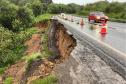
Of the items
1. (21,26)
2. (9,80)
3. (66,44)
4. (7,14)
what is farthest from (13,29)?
(66,44)

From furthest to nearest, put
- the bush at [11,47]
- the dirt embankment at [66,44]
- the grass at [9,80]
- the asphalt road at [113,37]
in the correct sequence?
1. the bush at [11,47]
2. the grass at [9,80]
3. the dirt embankment at [66,44]
4. the asphalt road at [113,37]

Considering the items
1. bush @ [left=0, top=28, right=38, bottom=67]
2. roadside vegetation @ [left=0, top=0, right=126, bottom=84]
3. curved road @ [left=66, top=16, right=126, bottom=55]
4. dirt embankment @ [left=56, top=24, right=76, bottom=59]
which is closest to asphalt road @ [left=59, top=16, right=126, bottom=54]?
curved road @ [left=66, top=16, right=126, bottom=55]

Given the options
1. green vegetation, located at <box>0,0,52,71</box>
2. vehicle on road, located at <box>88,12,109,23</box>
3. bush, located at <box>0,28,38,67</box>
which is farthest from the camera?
vehicle on road, located at <box>88,12,109,23</box>

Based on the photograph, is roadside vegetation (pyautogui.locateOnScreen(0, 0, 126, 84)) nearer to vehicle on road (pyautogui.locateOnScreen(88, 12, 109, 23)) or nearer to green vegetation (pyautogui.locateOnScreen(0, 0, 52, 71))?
green vegetation (pyautogui.locateOnScreen(0, 0, 52, 71))

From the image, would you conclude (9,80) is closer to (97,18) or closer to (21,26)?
(97,18)

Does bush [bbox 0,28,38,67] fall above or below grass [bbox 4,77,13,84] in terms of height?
below

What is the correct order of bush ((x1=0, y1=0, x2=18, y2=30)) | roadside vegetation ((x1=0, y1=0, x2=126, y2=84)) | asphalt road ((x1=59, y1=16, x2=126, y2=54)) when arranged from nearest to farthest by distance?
asphalt road ((x1=59, y1=16, x2=126, y2=54)) → roadside vegetation ((x1=0, y1=0, x2=126, y2=84)) → bush ((x1=0, y1=0, x2=18, y2=30))

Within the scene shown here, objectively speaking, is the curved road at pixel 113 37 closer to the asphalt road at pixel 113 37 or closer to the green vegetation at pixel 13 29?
the asphalt road at pixel 113 37

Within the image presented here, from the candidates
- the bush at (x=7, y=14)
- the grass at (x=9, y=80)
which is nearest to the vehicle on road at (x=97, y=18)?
the grass at (x=9, y=80)

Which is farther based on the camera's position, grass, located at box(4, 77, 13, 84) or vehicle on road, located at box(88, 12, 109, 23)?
vehicle on road, located at box(88, 12, 109, 23)

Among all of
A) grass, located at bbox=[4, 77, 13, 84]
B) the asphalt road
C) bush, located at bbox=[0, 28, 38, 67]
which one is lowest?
bush, located at bbox=[0, 28, 38, 67]

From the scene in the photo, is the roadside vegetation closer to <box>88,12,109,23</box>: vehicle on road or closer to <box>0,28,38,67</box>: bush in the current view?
<box>0,28,38,67</box>: bush

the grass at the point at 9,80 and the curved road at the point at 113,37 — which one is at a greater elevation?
the curved road at the point at 113,37

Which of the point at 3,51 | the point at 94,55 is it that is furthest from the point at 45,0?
the point at 94,55
